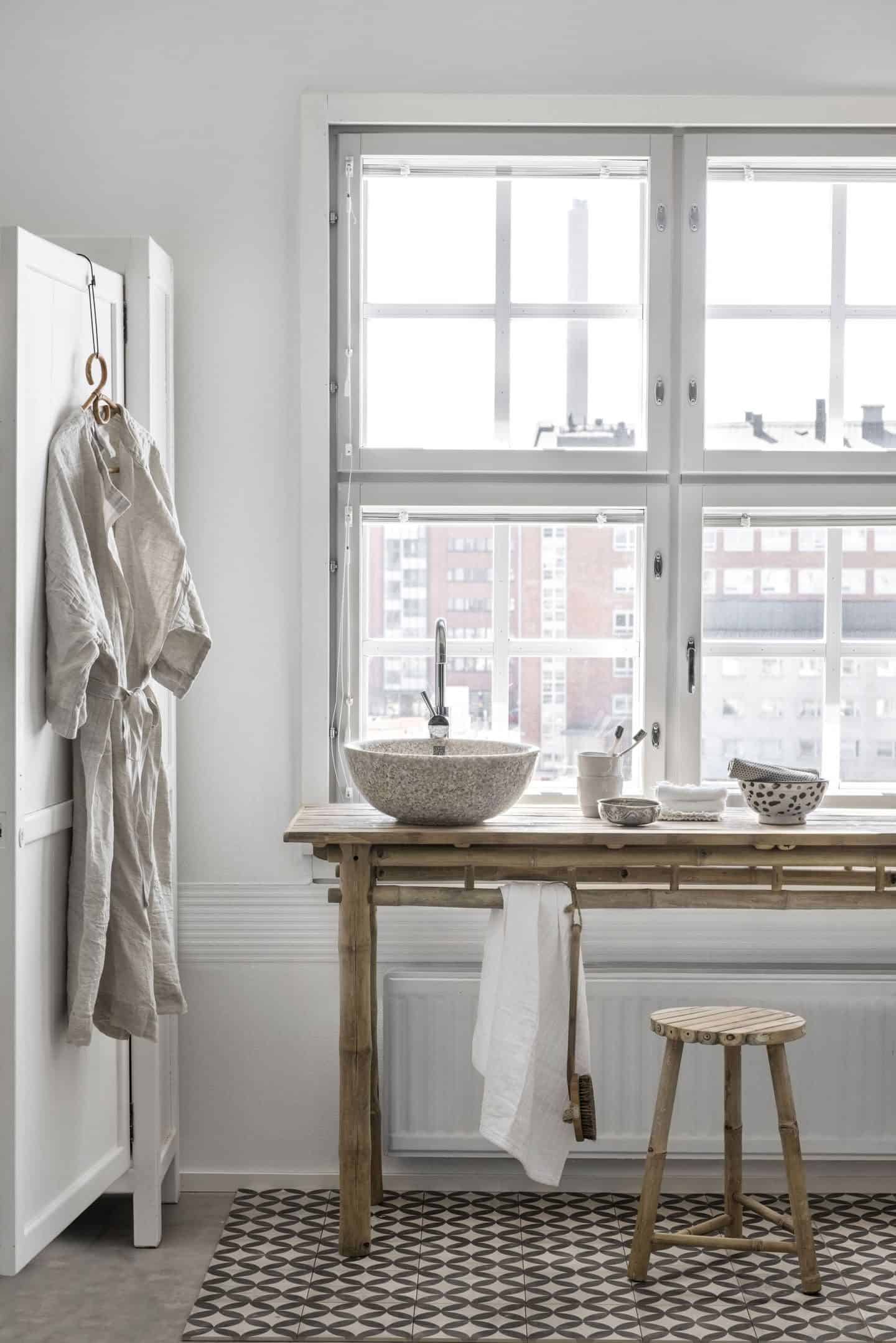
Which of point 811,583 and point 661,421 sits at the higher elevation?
point 661,421

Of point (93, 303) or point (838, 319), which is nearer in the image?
point (93, 303)

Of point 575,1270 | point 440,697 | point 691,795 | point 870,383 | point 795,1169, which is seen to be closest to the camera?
point 795,1169

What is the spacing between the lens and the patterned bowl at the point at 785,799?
8.36 ft

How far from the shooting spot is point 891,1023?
2.80 meters

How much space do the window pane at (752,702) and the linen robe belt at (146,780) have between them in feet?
4.12

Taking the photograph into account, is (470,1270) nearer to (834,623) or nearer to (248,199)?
(834,623)

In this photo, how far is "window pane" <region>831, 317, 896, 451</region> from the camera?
2.96m

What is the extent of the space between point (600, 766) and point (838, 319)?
1.20m

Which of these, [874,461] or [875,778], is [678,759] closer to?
[875,778]

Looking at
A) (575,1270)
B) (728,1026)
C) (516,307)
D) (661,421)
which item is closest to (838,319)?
(661,421)

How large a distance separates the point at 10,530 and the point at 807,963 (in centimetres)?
193

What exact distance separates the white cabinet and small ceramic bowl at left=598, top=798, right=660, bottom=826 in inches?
40.5

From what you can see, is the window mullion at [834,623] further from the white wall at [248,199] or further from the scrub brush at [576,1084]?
the white wall at [248,199]

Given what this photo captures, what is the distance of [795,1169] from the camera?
2.38 metres
